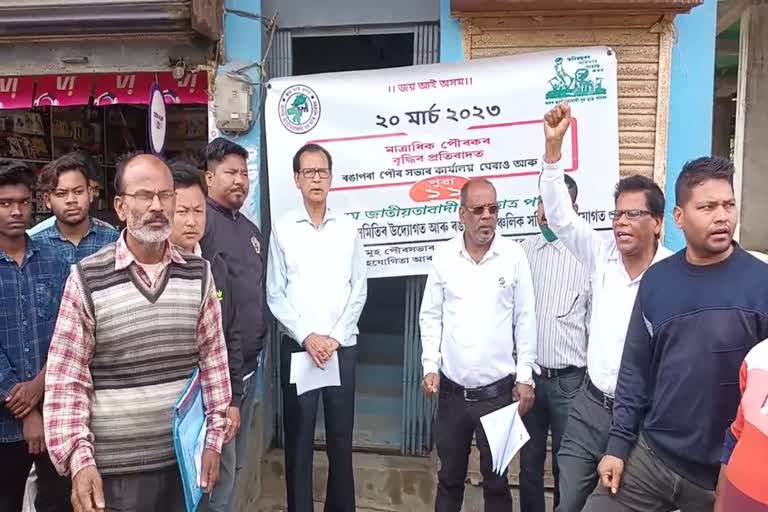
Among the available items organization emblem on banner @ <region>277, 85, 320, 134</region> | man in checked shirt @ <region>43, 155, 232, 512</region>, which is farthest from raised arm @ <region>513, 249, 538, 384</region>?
organization emblem on banner @ <region>277, 85, 320, 134</region>

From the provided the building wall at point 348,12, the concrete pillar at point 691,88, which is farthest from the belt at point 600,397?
the building wall at point 348,12

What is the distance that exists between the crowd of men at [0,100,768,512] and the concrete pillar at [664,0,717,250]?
101cm

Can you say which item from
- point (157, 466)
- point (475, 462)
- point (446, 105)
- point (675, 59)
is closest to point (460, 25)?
point (446, 105)

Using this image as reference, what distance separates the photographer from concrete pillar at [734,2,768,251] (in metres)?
8.66

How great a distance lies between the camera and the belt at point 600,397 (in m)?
2.71

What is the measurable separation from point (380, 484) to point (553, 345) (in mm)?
1645

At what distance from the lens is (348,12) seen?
429 centimetres

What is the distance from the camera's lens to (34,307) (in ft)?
9.07

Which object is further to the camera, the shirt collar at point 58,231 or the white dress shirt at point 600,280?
the shirt collar at point 58,231

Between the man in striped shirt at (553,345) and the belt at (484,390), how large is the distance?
0.71 feet

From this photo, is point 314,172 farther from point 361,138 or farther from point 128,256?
point 128,256

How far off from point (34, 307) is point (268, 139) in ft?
6.09

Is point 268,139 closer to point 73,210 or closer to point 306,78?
point 306,78

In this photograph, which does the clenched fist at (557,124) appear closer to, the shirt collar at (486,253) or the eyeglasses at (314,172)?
the shirt collar at (486,253)
